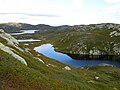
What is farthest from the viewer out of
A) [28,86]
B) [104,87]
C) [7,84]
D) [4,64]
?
[104,87]

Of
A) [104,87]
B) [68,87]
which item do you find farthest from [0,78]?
[104,87]

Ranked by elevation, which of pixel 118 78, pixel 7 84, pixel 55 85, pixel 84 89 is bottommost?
pixel 118 78

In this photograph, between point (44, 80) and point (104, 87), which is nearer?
point (44, 80)

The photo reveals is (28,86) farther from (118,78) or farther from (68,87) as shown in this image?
(118,78)

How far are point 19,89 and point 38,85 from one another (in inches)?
155

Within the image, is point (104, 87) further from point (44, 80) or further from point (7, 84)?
point (7, 84)

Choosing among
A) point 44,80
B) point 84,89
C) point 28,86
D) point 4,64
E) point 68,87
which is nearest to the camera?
point 28,86

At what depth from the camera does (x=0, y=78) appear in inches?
1119

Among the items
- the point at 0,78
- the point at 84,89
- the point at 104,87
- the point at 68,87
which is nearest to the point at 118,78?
the point at 104,87

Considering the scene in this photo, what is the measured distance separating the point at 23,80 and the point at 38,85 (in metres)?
2.23

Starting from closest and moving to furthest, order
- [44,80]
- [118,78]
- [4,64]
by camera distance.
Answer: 1. [4,64]
2. [44,80]
3. [118,78]

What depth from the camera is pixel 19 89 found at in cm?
2784

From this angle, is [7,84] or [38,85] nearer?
[7,84]

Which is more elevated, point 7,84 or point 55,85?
point 7,84
